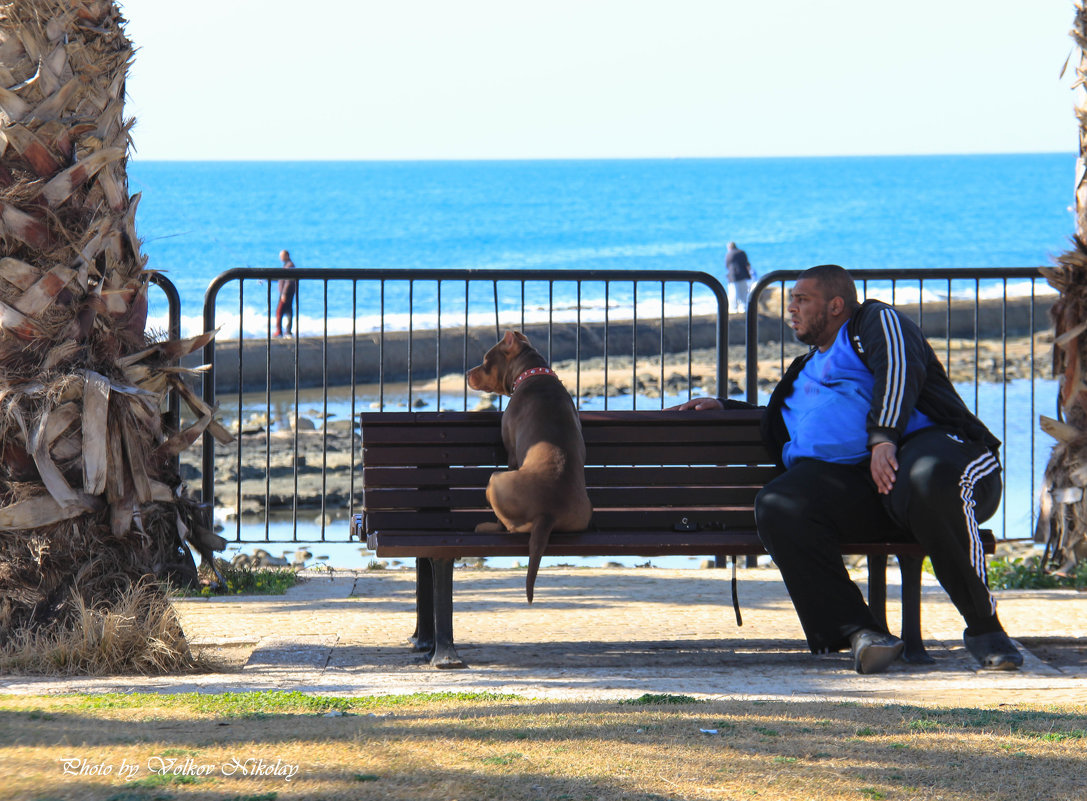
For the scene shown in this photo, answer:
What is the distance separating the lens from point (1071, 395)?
6762 millimetres

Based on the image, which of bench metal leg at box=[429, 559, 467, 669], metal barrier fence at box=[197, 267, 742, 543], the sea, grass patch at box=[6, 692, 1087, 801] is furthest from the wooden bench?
the sea

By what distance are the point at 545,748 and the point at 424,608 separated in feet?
6.48

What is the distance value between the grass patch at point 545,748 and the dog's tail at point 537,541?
2.27 ft

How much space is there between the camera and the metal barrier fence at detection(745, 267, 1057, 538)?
7.30m

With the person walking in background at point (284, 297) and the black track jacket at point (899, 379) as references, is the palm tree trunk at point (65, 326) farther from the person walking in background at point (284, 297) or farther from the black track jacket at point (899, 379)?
the person walking in background at point (284, 297)

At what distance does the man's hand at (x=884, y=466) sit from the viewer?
4.91 metres

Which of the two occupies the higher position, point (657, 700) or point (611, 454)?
point (611, 454)

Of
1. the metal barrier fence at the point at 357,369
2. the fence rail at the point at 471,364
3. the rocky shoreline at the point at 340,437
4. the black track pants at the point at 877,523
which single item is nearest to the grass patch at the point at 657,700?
the black track pants at the point at 877,523

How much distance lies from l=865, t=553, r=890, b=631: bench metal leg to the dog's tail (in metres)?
1.48

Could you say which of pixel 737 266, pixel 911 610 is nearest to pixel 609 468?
pixel 911 610

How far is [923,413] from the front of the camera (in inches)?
203

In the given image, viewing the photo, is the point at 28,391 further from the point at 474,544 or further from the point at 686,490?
the point at 686,490

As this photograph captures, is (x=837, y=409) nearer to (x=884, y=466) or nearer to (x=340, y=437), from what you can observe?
(x=884, y=466)

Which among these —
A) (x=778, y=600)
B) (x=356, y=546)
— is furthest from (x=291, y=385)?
(x=778, y=600)
